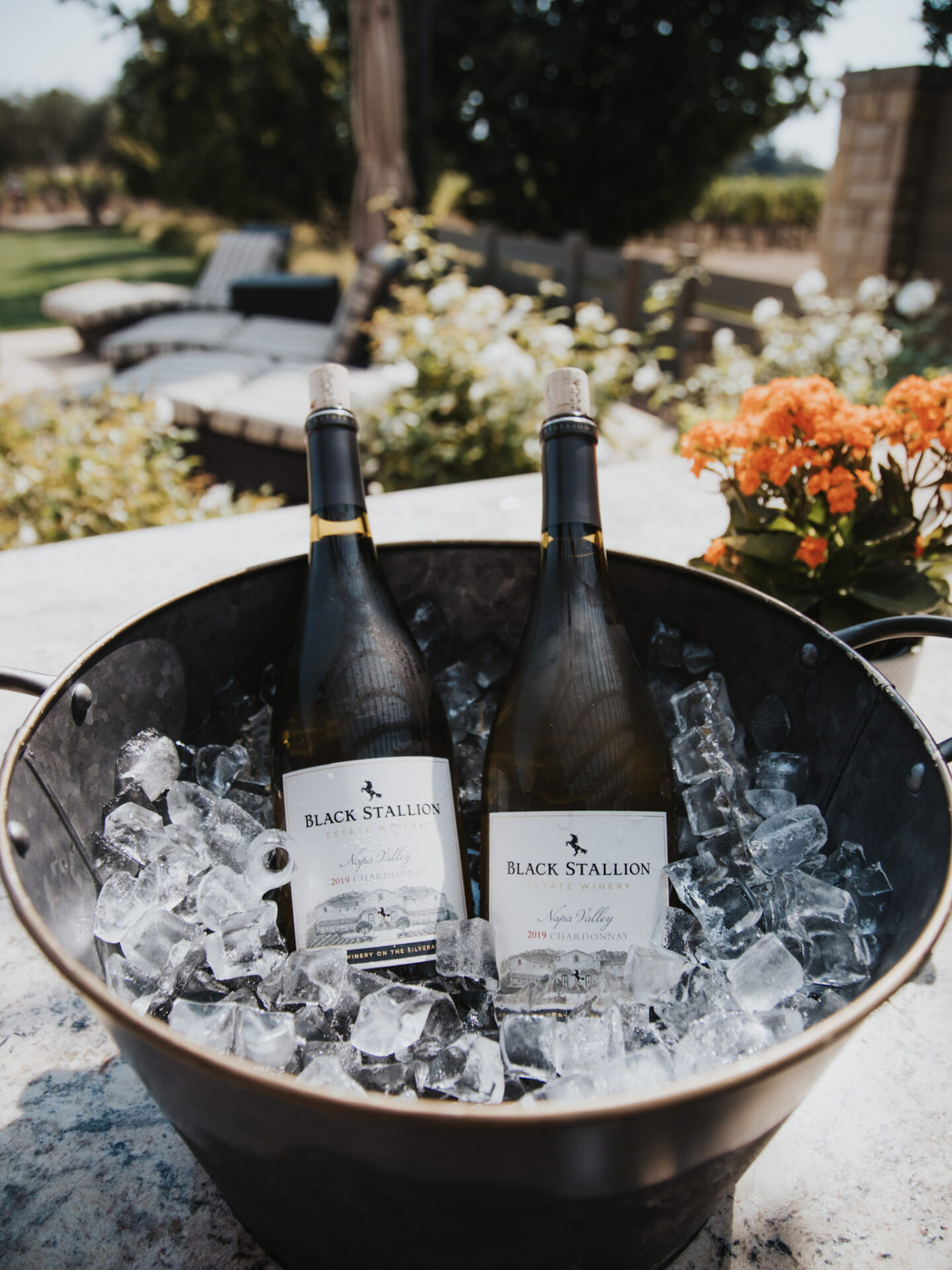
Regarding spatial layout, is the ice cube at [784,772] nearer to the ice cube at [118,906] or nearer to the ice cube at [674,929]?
the ice cube at [674,929]

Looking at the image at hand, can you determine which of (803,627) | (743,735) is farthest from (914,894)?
(743,735)

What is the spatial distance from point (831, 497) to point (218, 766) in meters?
0.95

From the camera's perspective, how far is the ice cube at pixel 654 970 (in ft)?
2.76

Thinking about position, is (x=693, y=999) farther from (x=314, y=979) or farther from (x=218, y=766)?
(x=218, y=766)

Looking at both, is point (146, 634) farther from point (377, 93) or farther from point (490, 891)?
point (377, 93)

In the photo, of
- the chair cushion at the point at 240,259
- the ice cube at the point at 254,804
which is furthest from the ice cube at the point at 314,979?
the chair cushion at the point at 240,259

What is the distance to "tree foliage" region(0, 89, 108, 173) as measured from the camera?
35.3 metres

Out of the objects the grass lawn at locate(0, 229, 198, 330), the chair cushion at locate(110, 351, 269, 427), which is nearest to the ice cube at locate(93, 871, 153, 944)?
the chair cushion at locate(110, 351, 269, 427)

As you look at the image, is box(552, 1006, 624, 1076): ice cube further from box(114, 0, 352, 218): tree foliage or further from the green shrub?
box(114, 0, 352, 218): tree foliage

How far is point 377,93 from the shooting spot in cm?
574

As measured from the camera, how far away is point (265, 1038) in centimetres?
71

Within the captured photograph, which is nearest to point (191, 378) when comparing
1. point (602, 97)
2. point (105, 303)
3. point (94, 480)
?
point (94, 480)

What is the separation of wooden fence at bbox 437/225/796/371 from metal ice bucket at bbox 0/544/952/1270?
494cm

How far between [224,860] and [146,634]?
0.30 metres
